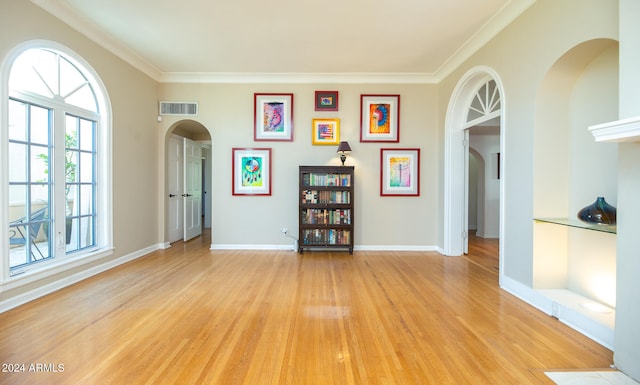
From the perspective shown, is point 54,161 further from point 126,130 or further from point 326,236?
point 326,236

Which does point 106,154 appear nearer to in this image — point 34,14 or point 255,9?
point 34,14

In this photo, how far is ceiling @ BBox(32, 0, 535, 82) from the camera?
9.34ft

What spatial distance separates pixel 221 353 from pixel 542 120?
3.41 metres

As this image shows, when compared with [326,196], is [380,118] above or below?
above

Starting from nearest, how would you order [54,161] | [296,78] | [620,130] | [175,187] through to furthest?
[620,130] < [54,161] < [296,78] < [175,187]

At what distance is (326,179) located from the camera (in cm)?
454

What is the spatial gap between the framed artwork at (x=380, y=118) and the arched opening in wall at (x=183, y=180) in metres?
3.15

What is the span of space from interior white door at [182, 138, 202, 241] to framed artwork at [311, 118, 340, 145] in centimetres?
286

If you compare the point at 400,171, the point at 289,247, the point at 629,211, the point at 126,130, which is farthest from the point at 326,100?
the point at 629,211

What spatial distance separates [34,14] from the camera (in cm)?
263

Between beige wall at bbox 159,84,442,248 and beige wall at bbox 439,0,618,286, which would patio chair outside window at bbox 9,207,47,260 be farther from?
beige wall at bbox 439,0,618,286

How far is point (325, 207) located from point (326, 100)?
73.7 inches

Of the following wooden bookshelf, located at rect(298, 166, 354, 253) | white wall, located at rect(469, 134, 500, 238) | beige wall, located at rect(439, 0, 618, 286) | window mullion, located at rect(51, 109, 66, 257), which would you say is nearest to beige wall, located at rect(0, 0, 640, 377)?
beige wall, located at rect(439, 0, 618, 286)

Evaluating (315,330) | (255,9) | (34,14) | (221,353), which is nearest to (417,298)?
(315,330)
